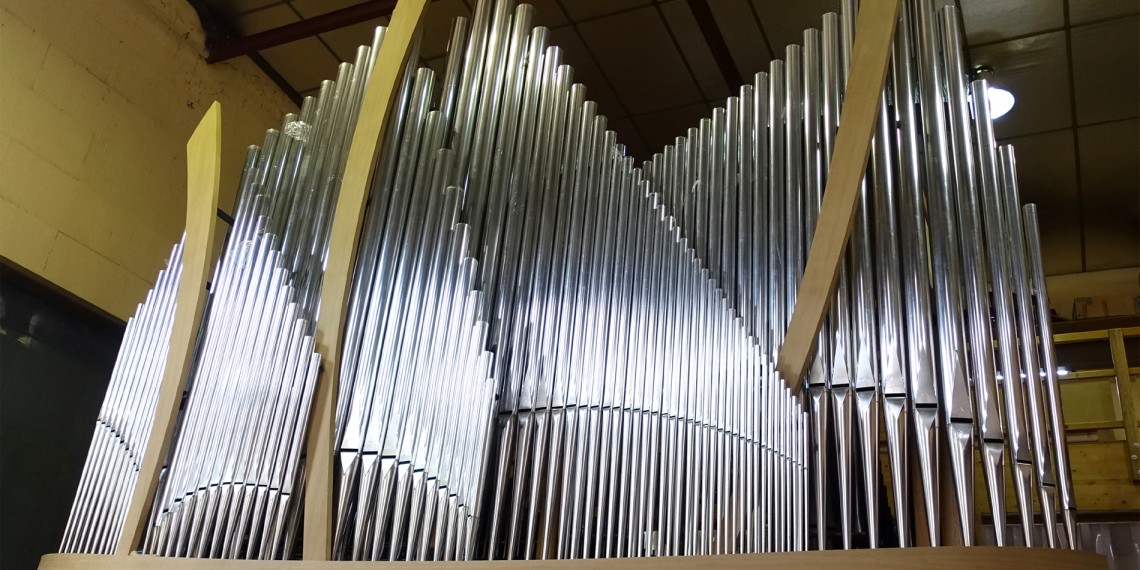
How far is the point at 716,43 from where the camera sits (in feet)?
16.2

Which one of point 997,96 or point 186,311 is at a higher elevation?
point 997,96

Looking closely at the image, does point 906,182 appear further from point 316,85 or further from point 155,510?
point 316,85

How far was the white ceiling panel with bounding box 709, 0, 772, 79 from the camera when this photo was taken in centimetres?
473

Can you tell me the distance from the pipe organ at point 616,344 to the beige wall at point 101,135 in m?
0.99

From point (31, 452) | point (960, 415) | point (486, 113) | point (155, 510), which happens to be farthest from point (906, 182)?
point (31, 452)

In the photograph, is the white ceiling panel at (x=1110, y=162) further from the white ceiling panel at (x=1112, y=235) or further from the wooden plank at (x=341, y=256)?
the wooden plank at (x=341, y=256)

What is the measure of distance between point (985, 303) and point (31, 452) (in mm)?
3840

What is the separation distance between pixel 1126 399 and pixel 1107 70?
1.78 meters

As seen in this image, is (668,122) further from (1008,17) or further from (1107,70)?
(1107,70)

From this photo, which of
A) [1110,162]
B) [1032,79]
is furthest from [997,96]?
[1110,162]

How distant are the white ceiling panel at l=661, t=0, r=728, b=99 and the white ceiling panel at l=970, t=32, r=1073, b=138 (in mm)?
1304

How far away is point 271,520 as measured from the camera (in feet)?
9.11

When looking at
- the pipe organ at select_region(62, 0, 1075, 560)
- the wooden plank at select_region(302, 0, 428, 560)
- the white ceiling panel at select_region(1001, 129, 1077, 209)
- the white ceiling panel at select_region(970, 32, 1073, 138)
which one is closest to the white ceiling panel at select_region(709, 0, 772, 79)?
the white ceiling panel at select_region(970, 32, 1073, 138)

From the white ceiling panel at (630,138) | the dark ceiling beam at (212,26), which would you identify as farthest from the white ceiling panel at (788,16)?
the dark ceiling beam at (212,26)
